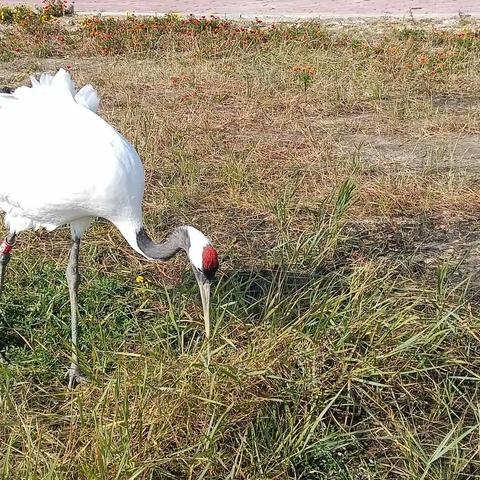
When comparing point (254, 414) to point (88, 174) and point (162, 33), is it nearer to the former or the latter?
point (88, 174)

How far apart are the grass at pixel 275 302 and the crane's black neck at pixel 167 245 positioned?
257mm

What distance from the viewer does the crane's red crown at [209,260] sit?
9.75 feet

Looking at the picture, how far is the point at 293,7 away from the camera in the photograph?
12.5 metres

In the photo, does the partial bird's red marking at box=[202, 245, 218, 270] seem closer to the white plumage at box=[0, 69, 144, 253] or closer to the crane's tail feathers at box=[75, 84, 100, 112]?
the white plumage at box=[0, 69, 144, 253]

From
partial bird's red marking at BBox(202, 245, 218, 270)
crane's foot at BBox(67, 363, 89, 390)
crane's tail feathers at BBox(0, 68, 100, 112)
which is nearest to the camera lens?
partial bird's red marking at BBox(202, 245, 218, 270)

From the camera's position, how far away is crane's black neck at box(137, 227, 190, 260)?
3.16 m

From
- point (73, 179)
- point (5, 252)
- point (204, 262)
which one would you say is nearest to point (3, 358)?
point (5, 252)

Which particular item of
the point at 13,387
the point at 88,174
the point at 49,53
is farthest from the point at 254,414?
the point at 49,53

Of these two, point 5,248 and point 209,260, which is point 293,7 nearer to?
point 5,248

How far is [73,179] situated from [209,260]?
70cm

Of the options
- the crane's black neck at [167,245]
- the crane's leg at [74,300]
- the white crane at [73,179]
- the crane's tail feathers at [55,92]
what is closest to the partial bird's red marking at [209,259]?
the white crane at [73,179]

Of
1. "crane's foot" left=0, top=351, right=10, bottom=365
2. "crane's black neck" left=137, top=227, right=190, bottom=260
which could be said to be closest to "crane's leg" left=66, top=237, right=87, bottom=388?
"crane's foot" left=0, top=351, right=10, bottom=365

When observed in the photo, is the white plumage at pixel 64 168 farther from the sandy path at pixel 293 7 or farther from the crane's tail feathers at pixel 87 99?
the sandy path at pixel 293 7

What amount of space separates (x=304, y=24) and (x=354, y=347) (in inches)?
306
